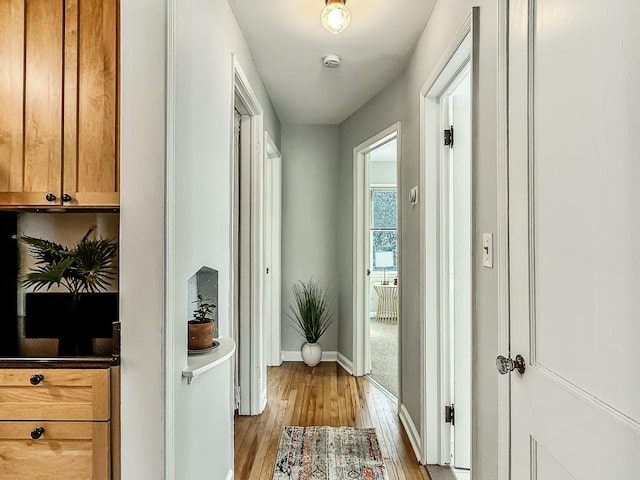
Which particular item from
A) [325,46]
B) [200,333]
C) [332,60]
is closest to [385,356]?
[332,60]

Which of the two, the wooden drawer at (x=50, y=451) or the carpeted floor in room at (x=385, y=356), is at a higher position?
the wooden drawer at (x=50, y=451)

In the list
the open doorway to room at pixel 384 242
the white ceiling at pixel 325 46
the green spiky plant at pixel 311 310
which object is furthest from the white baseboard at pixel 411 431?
the open doorway to room at pixel 384 242

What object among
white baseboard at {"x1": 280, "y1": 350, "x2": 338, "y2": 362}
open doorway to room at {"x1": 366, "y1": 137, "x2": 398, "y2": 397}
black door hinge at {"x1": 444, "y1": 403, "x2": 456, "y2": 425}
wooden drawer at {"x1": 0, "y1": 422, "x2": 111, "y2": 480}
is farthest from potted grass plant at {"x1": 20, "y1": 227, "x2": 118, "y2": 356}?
open doorway to room at {"x1": 366, "y1": 137, "x2": 398, "y2": 397}

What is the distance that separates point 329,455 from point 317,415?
1.98 ft

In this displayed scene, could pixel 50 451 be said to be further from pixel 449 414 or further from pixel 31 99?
pixel 449 414

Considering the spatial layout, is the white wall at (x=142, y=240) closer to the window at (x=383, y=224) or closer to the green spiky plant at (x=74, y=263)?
the green spiky plant at (x=74, y=263)

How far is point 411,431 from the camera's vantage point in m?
2.78

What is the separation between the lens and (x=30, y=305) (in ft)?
6.03

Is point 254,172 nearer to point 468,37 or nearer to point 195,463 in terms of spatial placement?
point 468,37

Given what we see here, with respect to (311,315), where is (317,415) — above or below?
below

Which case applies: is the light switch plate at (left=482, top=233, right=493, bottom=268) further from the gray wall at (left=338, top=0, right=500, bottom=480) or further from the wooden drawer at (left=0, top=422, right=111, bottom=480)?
the wooden drawer at (left=0, top=422, right=111, bottom=480)

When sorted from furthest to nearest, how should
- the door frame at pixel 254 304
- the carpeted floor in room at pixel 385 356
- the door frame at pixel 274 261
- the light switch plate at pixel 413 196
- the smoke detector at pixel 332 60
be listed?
the door frame at pixel 274 261 < the carpeted floor in room at pixel 385 356 < the door frame at pixel 254 304 < the smoke detector at pixel 332 60 < the light switch plate at pixel 413 196

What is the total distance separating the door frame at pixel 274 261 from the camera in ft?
14.1

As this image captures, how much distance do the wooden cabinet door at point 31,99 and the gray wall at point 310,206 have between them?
308 cm
